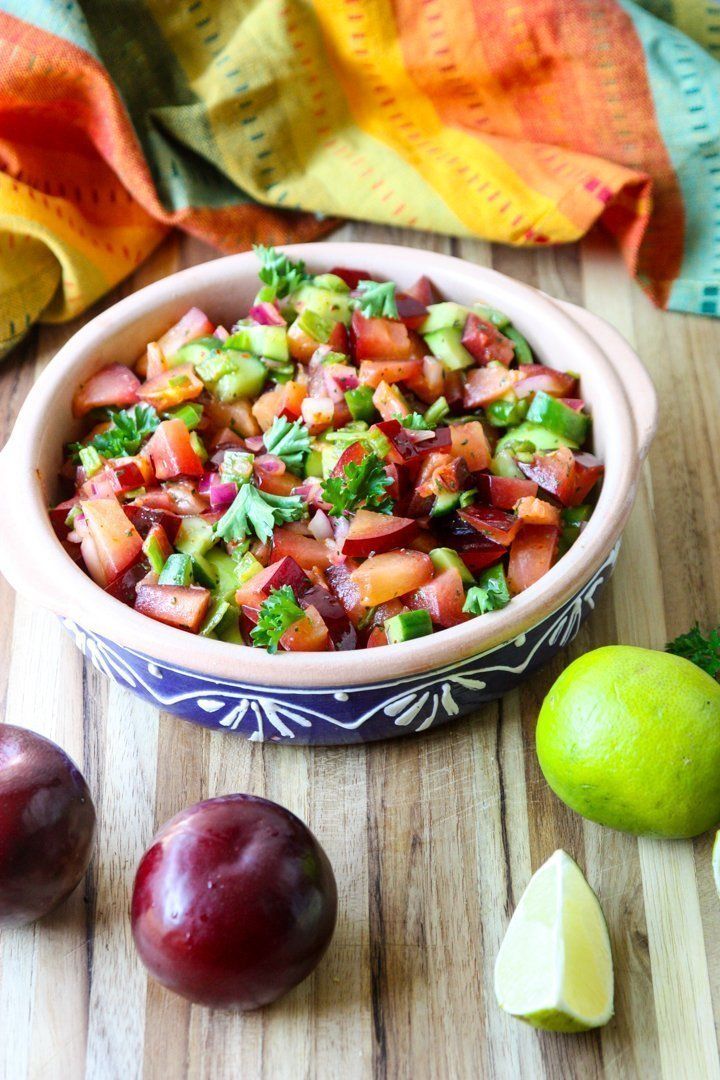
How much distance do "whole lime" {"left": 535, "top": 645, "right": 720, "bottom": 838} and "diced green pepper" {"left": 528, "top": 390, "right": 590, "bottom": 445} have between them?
1.59 feet

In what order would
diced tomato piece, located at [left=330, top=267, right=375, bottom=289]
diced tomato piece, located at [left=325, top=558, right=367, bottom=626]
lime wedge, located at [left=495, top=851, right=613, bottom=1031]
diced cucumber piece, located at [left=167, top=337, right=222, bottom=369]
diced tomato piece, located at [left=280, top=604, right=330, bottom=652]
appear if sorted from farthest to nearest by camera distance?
1. diced tomato piece, located at [left=330, top=267, right=375, bottom=289]
2. diced cucumber piece, located at [left=167, top=337, right=222, bottom=369]
3. diced tomato piece, located at [left=325, top=558, right=367, bottom=626]
4. diced tomato piece, located at [left=280, top=604, right=330, bottom=652]
5. lime wedge, located at [left=495, top=851, right=613, bottom=1031]

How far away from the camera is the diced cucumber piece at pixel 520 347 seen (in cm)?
248

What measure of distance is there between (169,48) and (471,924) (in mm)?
2023

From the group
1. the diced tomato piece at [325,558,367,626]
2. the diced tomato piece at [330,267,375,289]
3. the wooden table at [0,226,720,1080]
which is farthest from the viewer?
the diced tomato piece at [330,267,375,289]

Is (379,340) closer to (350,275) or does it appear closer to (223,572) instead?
(350,275)

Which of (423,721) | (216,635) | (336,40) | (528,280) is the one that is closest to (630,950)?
(423,721)

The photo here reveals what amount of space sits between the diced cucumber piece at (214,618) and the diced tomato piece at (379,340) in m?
0.61

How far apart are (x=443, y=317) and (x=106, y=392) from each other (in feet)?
2.16

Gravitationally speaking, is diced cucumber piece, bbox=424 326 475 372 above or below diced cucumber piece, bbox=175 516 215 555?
above

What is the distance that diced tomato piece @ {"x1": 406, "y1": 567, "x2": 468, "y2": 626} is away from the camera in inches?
81.0

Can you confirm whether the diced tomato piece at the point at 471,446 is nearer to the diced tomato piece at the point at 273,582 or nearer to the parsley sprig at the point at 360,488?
the parsley sprig at the point at 360,488

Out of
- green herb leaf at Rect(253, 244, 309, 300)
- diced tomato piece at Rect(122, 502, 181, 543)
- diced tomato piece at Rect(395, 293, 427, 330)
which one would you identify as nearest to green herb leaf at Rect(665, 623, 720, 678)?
diced tomato piece at Rect(395, 293, 427, 330)

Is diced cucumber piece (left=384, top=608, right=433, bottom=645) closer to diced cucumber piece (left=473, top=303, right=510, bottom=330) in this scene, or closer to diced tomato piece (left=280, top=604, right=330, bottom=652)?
diced tomato piece (left=280, top=604, right=330, bottom=652)

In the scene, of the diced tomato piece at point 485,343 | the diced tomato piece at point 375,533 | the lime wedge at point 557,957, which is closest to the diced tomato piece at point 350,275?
the diced tomato piece at point 485,343
